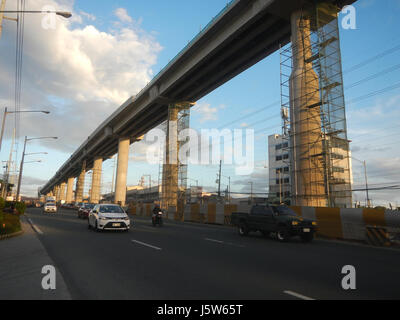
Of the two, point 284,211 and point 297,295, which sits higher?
point 284,211

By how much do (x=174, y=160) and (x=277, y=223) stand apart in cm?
3445

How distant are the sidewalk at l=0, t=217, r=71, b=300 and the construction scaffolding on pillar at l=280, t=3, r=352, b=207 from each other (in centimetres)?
1984

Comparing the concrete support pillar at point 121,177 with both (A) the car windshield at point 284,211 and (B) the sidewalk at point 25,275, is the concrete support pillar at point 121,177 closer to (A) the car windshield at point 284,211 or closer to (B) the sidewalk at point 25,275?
(A) the car windshield at point 284,211

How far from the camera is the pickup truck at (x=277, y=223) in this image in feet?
44.4

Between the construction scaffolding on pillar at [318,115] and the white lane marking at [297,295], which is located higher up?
the construction scaffolding on pillar at [318,115]

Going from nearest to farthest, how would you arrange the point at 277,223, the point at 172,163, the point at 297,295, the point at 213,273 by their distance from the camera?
the point at 297,295, the point at 213,273, the point at 277,223, the point at 172,163

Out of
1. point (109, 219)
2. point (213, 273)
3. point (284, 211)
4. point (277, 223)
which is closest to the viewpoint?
point (213, 273)

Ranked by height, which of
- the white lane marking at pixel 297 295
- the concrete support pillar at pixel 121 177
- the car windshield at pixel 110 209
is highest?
the concrete support pillar at pixel 121 177

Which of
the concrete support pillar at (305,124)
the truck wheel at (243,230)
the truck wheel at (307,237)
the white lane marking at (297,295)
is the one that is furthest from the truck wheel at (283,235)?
the concrete support pillar at (305,124)

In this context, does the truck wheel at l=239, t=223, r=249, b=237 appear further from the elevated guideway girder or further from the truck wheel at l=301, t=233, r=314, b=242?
the elevated guideway girder

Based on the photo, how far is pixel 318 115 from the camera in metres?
24.9

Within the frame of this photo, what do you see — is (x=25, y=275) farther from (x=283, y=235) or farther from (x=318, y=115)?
(x=318, y=115)

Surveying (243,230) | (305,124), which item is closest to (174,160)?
(305,124)
